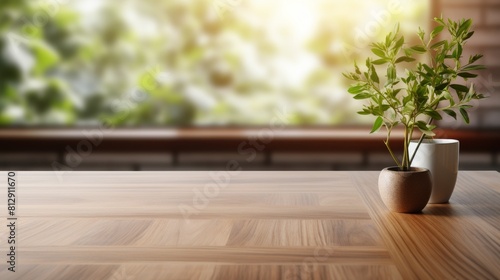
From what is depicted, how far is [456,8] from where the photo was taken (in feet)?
11.9

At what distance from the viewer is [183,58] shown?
423 cm

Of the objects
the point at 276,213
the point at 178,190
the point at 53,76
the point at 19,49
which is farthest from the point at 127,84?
the point at 276,213

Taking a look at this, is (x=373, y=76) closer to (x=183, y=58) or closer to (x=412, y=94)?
(x=412, y=94)

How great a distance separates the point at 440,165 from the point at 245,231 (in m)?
0.46

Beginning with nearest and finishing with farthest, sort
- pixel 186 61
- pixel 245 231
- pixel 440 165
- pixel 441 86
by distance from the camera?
1. pixel 245 231
2. pixel 441 86
3. pixel 440 165
4. pixel 186 61

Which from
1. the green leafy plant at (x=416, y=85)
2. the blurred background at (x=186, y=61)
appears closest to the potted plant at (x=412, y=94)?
the green leafy plant at (x=416, y=85)

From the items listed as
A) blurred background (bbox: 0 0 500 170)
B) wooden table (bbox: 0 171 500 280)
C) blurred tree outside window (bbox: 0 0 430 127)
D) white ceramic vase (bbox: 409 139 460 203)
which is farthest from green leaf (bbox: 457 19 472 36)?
blurred tree outside window (bbox: 0 0 430 127)

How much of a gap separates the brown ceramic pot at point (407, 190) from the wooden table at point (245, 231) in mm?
21

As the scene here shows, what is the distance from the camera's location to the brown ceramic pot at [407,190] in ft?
3.58

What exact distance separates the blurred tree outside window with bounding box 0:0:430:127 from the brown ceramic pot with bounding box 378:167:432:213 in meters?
2.93

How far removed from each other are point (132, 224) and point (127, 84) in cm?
335

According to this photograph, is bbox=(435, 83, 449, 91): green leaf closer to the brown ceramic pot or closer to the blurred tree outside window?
the brown ceramic pot

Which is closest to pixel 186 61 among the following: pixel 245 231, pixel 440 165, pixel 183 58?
pixel 183 58

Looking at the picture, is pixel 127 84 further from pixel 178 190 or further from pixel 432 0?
pixel 178 190
